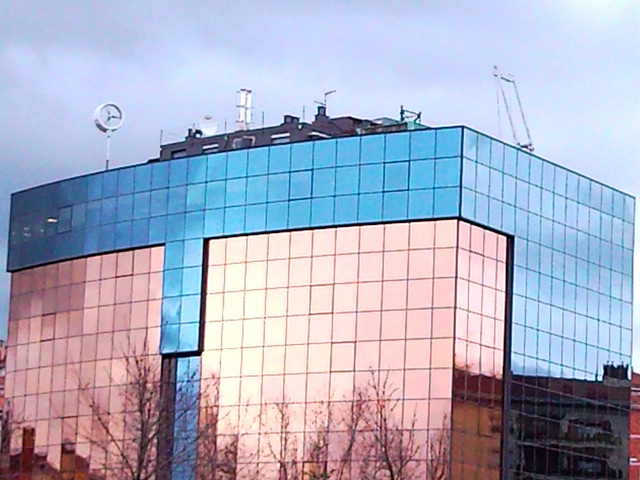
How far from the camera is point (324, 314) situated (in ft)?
304

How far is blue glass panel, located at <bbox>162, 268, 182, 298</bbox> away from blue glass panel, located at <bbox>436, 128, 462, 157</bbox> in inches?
691

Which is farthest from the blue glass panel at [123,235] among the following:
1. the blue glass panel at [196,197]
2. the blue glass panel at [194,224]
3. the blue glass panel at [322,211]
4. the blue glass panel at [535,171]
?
the blue glass panel at [535,171]

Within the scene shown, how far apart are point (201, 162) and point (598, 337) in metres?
24.4

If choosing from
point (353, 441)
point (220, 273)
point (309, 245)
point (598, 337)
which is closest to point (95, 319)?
point (220, 273)

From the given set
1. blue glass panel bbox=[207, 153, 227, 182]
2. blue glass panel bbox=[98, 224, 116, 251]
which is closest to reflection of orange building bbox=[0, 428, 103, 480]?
blue glass panel bbox=[98, 224, 116, 251]

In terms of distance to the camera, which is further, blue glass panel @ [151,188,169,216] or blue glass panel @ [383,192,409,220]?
blue glass panel @ [151,188,169,216]

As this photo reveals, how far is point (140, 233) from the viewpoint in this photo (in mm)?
101500

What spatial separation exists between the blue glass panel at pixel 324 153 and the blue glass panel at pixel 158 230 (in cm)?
1097

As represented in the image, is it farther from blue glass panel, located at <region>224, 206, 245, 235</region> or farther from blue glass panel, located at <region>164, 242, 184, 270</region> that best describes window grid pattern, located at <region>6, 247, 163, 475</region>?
blue glass panel, located at <region>224, 206, 245, 235</region>

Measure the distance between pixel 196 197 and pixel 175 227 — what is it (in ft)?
7.14

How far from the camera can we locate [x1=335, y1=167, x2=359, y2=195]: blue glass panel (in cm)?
9275

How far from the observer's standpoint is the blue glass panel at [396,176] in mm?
91250

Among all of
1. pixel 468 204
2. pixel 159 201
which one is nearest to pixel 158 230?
pixel 159 201

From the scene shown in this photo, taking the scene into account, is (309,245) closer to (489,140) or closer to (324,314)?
(324,314)
